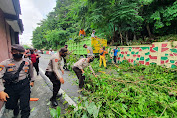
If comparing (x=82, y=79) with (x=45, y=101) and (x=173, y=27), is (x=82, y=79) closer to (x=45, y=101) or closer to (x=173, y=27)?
(x=45, y=101)

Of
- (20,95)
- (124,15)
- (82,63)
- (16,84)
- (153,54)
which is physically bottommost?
(20,95)

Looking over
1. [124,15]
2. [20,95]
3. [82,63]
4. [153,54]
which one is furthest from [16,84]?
[124,15]

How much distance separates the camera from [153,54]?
5.54 m

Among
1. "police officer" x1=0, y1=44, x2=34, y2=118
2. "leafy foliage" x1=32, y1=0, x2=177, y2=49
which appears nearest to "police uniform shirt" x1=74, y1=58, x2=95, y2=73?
"police officer" x1=0, y1=44, x2=34, y2=118

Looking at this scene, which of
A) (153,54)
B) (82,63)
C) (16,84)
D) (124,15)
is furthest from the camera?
(124,15)

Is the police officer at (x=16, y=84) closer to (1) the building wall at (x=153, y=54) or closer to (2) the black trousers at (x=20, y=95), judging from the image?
(2) the black trousers at (x=20, y=95)

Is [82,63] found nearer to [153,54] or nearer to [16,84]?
[16,84]

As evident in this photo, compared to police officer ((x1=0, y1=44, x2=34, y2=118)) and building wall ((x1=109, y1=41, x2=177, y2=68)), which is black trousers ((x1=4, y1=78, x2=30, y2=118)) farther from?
building wall ((x1=109, y1=41, x2=177, y2=68))

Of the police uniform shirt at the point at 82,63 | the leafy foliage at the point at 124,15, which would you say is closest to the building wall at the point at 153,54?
the leafy foliage at the point at 124,15

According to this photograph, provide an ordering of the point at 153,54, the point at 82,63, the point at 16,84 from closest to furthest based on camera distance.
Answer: the point at 16,84
the point at 82,63
the point at 153,54

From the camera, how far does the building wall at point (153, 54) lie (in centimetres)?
480

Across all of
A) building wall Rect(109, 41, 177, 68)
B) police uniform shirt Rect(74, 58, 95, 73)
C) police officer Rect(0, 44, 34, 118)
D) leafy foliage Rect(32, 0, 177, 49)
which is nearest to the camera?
police officer Rect(0, 44, 34, 118)

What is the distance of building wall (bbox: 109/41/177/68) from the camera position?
Answer: 4804mm

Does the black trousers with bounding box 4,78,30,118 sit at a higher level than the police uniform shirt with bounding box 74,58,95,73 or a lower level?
lower
